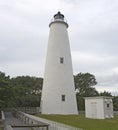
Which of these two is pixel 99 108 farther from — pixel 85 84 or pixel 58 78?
pixel 85 84

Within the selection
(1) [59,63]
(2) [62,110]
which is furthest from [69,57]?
(2) [62,110]

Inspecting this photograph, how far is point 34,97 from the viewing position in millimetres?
32438

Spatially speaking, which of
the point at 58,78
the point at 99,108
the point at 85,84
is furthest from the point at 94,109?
the point at 85,84

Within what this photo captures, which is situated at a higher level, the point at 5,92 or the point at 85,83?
the point at 85,83

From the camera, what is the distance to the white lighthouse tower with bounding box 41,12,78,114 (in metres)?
24.3

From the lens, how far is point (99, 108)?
2383cm

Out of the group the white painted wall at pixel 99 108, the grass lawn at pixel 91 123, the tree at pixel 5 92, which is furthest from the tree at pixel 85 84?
the grass lawn at pixel 91 123

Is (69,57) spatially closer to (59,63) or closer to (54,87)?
(59,63)

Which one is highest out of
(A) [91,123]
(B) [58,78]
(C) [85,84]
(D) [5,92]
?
(C) [85,84]

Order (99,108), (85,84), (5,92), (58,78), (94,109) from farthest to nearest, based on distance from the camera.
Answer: (85,84), (58,78), (94,109), (99,108), (5,92)

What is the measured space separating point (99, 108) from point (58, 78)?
507 centimetres

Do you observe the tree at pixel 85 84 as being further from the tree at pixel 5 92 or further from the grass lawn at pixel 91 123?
the grass lawn at pixel 91 123

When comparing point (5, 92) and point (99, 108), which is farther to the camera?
point (99, 108)

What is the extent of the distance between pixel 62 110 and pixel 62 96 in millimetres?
1391
